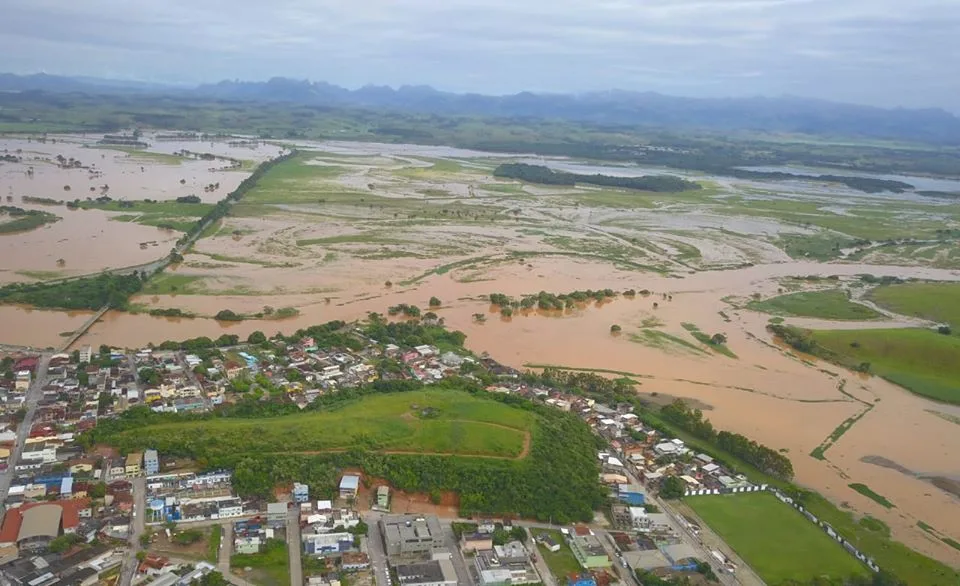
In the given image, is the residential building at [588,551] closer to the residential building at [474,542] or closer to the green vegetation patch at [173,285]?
the residential building at [474,542]

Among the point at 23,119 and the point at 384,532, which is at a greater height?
the point at 23,119

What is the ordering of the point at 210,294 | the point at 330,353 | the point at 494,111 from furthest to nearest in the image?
the point at 494,111, the point at 210,294, the point at 330,353

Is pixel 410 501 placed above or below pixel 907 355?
below

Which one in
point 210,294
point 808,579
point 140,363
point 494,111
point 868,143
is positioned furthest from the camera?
point 494,111

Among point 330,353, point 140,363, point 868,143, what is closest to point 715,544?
point 330,353

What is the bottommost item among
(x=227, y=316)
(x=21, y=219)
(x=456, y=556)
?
(x=456, y=556)

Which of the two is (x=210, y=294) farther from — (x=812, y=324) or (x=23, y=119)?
(x=23, y=119)

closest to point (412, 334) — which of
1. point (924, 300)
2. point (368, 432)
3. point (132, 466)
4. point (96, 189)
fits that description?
point (368, 432)

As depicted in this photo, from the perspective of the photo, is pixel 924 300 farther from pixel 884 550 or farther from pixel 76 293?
pixel 76 293
